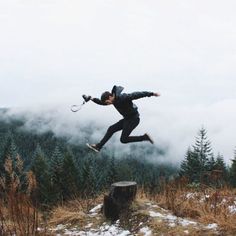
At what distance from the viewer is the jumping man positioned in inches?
311

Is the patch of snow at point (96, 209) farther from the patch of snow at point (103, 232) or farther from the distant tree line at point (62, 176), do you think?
the patch of snow at point (103, 232)

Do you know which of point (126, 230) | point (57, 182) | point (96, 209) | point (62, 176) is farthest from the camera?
point (62, 176)

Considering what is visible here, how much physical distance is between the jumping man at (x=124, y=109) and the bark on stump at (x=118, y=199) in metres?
0.90

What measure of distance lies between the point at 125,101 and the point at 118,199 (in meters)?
1.88

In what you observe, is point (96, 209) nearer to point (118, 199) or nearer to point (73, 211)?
point (73, 211)

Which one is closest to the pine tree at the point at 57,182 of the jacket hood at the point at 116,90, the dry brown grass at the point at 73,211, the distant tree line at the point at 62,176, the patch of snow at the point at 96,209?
the distant tree line at the point at 62,176

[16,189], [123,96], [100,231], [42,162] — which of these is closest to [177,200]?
[100,231]

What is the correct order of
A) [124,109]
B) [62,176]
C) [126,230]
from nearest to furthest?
[126,230] < [124,109] < [62,176]

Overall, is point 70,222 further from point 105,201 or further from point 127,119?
point 127,119

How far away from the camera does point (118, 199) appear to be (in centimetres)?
820

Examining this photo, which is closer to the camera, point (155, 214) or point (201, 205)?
point (155, 214)

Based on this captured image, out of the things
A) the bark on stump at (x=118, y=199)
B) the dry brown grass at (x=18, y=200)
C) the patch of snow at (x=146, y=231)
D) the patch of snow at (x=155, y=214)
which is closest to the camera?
the dry brown grass at (x=18, y=200)

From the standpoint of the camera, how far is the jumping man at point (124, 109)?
790 cm

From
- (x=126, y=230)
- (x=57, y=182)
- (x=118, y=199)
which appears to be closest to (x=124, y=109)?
(x=118, y=199)
